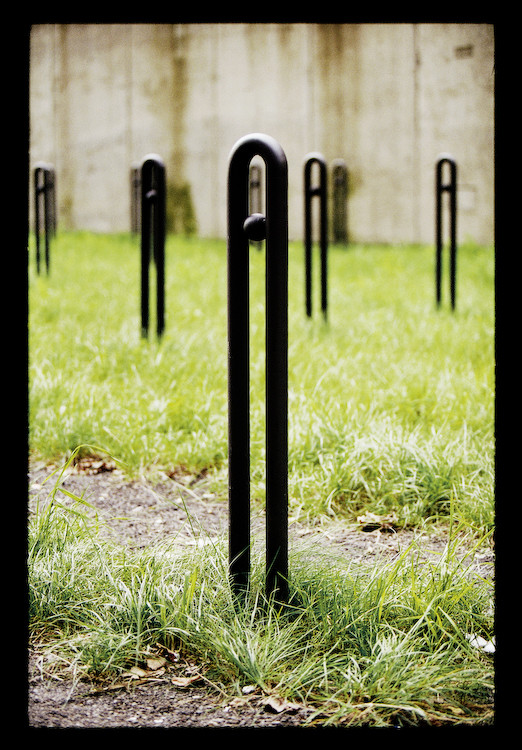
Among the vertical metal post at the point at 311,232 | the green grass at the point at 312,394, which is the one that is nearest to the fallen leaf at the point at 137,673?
the green grass at the point at 312,394

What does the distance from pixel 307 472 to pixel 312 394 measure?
32.0 inches

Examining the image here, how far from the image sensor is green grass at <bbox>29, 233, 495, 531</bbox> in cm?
315

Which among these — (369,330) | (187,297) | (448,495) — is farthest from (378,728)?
(187,297)

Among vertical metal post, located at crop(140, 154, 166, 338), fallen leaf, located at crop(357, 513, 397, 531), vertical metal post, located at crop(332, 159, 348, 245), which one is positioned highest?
vertical metal post, located at crop(332, 159, 348, 245)

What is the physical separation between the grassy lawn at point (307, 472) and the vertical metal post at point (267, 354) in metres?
0.15

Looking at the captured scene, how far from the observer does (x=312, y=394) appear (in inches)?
160

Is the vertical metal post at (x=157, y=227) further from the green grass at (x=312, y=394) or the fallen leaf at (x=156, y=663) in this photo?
the fallen leaf at (x=156, y=663)

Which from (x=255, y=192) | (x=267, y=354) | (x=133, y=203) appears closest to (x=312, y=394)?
(x=267, y=354)

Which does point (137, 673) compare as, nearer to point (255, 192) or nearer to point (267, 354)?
point (267, 354)

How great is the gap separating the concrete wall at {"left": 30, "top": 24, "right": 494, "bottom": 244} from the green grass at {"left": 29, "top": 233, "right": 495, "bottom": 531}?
6848mm

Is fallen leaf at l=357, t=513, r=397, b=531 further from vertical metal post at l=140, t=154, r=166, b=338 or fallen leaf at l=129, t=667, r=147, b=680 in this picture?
vertical metal post at l=140, t=154, r=166, b=338

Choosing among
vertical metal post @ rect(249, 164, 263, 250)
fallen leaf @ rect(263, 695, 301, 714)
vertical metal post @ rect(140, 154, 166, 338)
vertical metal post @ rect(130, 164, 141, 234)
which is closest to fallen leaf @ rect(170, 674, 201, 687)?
fallen leaf @ rect(263, 695, 301, 714)
